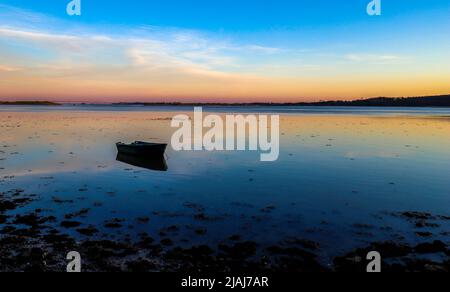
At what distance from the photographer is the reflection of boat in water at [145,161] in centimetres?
2375

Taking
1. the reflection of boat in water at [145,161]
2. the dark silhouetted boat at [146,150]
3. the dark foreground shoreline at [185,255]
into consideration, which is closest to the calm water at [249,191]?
the dark foreground shoreline at [185,255]

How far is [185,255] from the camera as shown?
9539 millimetres

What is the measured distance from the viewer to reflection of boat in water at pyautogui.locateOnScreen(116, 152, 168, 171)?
77.9 ft

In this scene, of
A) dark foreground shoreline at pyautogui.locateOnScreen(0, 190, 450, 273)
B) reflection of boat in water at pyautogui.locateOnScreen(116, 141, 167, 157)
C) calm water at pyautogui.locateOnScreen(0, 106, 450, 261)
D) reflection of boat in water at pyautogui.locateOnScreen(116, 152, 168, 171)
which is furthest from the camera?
reflection of boat in water at pyautogui.locateOnScreen(116, 141, 167, 157)

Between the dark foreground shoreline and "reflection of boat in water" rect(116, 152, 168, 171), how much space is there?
482 inches

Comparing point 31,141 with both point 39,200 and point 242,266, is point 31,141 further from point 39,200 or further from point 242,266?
point 242,266

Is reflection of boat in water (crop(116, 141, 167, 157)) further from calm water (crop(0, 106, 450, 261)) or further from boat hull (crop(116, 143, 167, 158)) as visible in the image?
calm water (crop(0, 106, 450, 261))

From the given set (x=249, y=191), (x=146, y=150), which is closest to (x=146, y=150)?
(x=146, y=150)

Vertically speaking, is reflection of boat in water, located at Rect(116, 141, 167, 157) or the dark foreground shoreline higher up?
reflection of boat in water, located at Rect(116, 141, 167, 157)

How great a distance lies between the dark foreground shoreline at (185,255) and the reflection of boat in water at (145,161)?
12.2m

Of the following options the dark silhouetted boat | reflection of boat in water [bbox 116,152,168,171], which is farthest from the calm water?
the dark silhouetted boat

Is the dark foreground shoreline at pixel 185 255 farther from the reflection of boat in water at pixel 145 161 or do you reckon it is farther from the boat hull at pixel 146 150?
the boat hull at pixel 146 150

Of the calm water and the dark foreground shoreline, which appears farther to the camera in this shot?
the calm water
